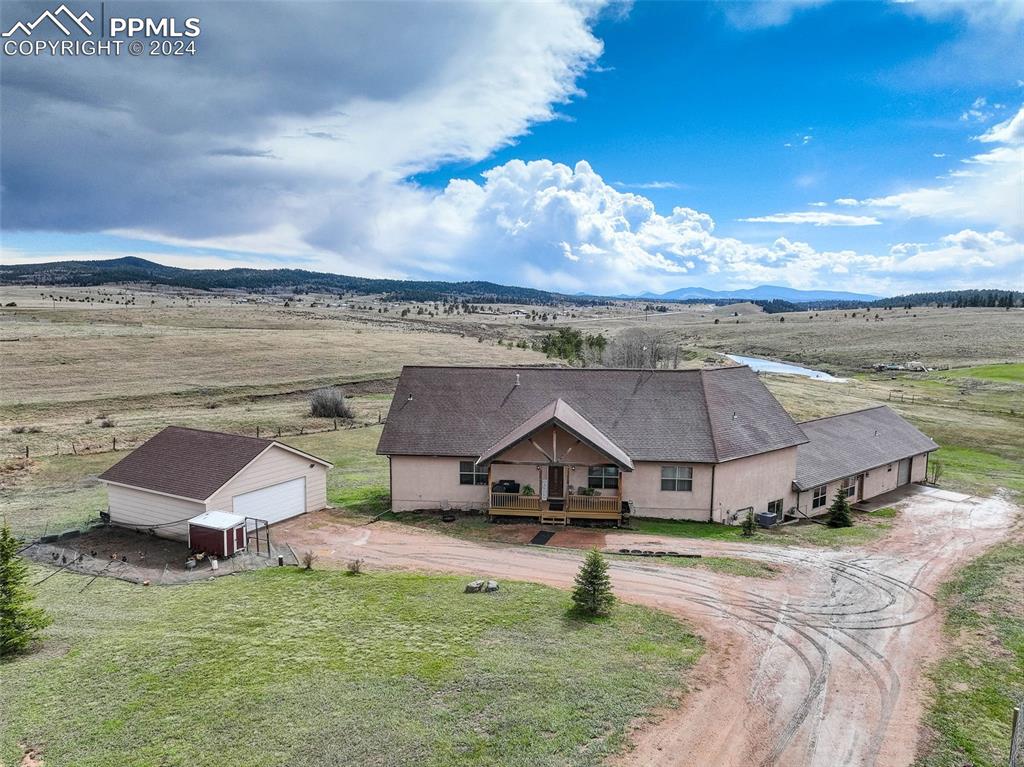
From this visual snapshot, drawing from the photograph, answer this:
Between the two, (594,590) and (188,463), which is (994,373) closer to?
(594,590)

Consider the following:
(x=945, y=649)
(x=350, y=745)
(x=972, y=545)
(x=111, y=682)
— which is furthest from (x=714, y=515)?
(x=111, y=682)

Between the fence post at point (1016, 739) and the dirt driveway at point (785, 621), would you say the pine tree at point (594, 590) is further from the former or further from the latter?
the fence post at point (1016, 739)

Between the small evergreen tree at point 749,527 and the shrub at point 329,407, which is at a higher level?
the shrub at point 329,407

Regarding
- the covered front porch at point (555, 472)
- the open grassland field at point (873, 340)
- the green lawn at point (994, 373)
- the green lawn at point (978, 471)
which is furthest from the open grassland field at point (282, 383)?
the covered front porch at point (555, 472)

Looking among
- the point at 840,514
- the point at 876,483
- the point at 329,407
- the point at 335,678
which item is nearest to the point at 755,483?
the point at 840,514

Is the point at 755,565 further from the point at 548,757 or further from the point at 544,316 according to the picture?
the point at 544,316

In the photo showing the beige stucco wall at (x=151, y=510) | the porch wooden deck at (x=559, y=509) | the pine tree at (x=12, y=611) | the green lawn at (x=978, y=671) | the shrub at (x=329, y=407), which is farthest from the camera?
the shrub at (x=329, y=407)
